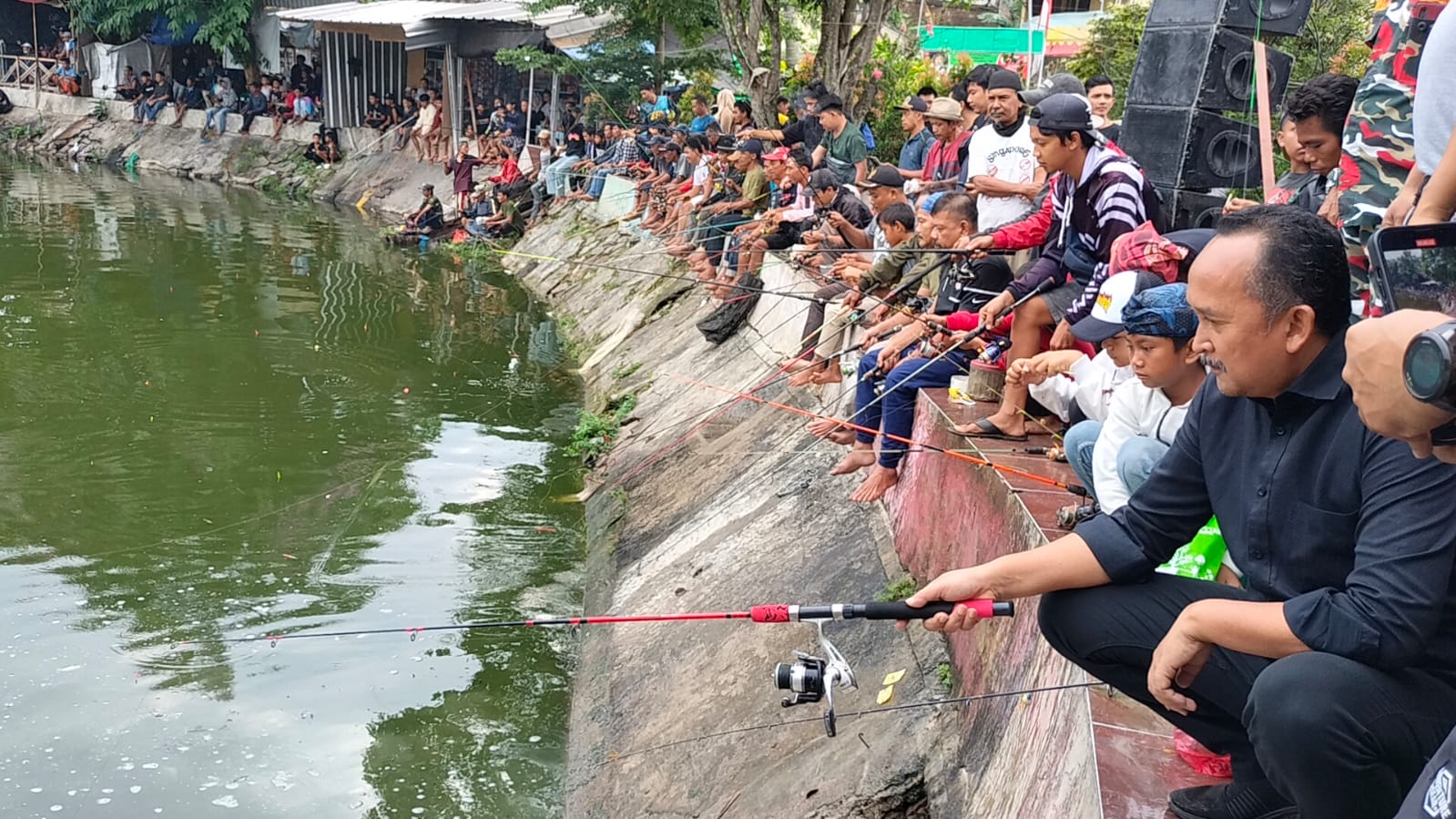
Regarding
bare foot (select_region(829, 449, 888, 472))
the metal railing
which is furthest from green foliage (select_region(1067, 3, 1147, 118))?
the metal railing

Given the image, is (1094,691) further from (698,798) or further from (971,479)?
(698,798)

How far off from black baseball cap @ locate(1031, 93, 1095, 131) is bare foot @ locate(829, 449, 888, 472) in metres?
2.12

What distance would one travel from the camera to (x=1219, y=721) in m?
2.94

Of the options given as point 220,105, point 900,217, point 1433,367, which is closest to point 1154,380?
point 1433,367

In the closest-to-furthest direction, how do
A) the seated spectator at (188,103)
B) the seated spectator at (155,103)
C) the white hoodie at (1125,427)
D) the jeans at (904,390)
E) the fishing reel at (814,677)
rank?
the fishing reel at (814,677) → the white hoodie at (1125,427) → the jeans at (904,390) → the seated spectator at (188,103) → the seated spectator at (155,103)

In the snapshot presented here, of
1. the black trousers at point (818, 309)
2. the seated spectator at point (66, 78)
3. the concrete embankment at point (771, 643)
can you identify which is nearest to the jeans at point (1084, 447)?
the concrete embankment at point (771, 643)

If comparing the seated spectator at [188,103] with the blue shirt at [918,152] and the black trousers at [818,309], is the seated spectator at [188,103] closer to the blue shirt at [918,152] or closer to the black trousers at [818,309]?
the blue shirt at [918,152]

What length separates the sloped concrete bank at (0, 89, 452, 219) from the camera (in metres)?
32.3

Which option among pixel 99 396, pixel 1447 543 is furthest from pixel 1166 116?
pixel 99 396

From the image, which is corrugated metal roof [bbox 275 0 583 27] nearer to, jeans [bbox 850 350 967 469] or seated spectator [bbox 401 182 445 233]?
seated spectator [bbox 401 182 445 233]

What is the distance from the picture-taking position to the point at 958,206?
22.9 ft

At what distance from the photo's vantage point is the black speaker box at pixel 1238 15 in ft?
23.6

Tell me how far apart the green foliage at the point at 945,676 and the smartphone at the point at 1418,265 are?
274 centimetres

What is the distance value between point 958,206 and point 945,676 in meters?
2.77
